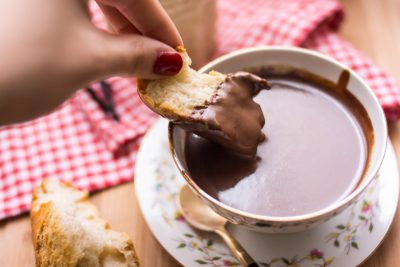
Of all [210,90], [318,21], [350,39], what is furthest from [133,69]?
[350,39]

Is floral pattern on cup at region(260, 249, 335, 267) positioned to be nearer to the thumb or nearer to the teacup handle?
the teacup handle

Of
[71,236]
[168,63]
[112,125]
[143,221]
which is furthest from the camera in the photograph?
[112,125]

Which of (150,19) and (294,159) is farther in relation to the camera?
(294,159)

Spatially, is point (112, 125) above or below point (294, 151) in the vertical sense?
below

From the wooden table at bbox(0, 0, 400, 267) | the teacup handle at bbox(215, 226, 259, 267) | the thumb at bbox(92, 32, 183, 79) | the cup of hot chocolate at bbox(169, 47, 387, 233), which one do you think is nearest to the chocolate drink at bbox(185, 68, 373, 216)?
the cup of hot chocolate at bbox(169, 47, 387, 233)

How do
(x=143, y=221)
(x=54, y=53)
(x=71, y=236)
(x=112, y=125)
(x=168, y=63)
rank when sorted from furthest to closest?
(x=112, y=125) < (x=143, y=221) < (x=71, y=236) < (x=168, y=63) < (x=54, y=53)

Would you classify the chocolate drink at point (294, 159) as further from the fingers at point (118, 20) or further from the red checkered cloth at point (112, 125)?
the fingers at point (118, 20)

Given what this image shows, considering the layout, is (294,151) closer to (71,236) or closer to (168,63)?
(168,63)

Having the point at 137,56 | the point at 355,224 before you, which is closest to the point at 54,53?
the point at 137,56
